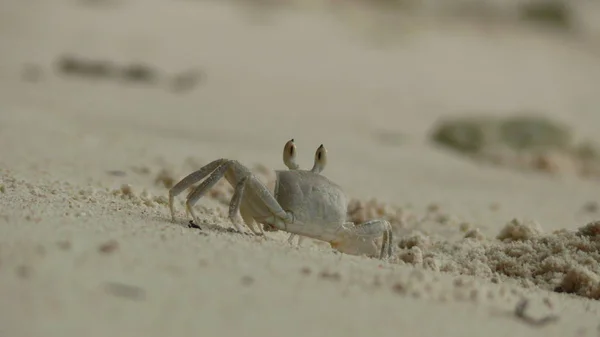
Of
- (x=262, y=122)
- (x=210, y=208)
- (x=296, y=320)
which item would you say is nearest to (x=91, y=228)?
(x=296, y=320)

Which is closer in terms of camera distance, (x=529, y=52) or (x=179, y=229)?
(x=179, y=229)

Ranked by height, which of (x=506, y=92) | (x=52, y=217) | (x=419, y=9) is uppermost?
(x=419, y=9)

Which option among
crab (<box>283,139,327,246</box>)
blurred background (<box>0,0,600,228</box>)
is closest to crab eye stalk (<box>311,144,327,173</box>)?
crab (<box>283,139,327,246</box>)

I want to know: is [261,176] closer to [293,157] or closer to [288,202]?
[293,157]

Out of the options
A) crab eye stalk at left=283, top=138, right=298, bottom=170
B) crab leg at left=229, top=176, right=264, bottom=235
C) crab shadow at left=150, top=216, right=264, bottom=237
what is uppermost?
crab eye stalk at left=283, top=138, right=298, bottom=170

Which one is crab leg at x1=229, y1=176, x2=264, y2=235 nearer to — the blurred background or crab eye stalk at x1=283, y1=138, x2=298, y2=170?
crab eye stalk at x1=283, y1=138, x2=298, y2=170

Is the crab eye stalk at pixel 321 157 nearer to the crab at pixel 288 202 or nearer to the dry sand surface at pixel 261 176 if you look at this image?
the crab at pixel 288 202

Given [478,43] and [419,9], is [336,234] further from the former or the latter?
[419,9]

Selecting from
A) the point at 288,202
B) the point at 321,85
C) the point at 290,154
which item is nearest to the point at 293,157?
the point at 290,154
